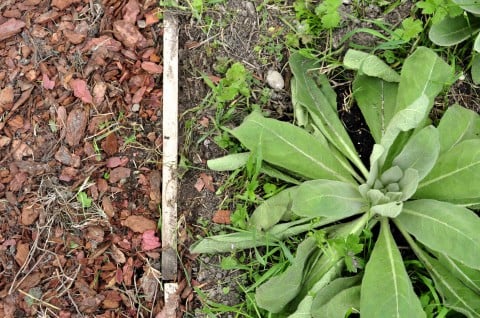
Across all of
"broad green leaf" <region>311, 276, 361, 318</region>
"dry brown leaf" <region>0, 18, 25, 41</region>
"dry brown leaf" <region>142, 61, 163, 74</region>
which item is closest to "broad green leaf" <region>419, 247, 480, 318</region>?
"broad green leaf" <region>311, 276, 361, 318</region>

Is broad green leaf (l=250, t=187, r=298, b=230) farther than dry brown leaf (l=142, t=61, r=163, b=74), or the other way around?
dry brown leaf (l=142, t=61, r=163, b=74)

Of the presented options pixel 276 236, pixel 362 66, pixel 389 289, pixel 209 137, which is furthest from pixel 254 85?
pixel 389 289

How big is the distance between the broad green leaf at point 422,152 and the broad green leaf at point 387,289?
0.35m

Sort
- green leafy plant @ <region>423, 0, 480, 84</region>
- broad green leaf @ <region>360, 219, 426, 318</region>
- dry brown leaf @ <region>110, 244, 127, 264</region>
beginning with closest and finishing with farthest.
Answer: broad green leaf @ <region>360, 219, 426, 318</region>
green leafy plant @ <region>423, 0, 480, 84</region>
dry brown leaf @ <region>110, 244, 127, 264</region>

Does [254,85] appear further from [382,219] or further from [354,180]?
[382,219]

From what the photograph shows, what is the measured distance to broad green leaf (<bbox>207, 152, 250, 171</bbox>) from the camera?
8.78 feet

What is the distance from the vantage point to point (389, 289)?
93.4 inches

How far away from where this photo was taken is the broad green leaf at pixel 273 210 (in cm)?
267

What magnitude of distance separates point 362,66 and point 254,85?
0.51 m

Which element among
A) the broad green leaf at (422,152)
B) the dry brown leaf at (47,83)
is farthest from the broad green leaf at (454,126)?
the dry brown leaf at (47,83)

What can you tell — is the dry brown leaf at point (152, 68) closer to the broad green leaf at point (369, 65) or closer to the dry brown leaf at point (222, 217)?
the dry brown leaf at point (222, 217)

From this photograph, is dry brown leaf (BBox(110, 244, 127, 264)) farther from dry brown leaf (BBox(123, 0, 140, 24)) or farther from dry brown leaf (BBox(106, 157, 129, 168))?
dry brown leaf (BBox(123, 0, 140, 24))

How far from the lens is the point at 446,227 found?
2326 mm

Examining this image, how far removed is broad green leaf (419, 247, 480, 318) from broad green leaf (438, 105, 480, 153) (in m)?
0.48
